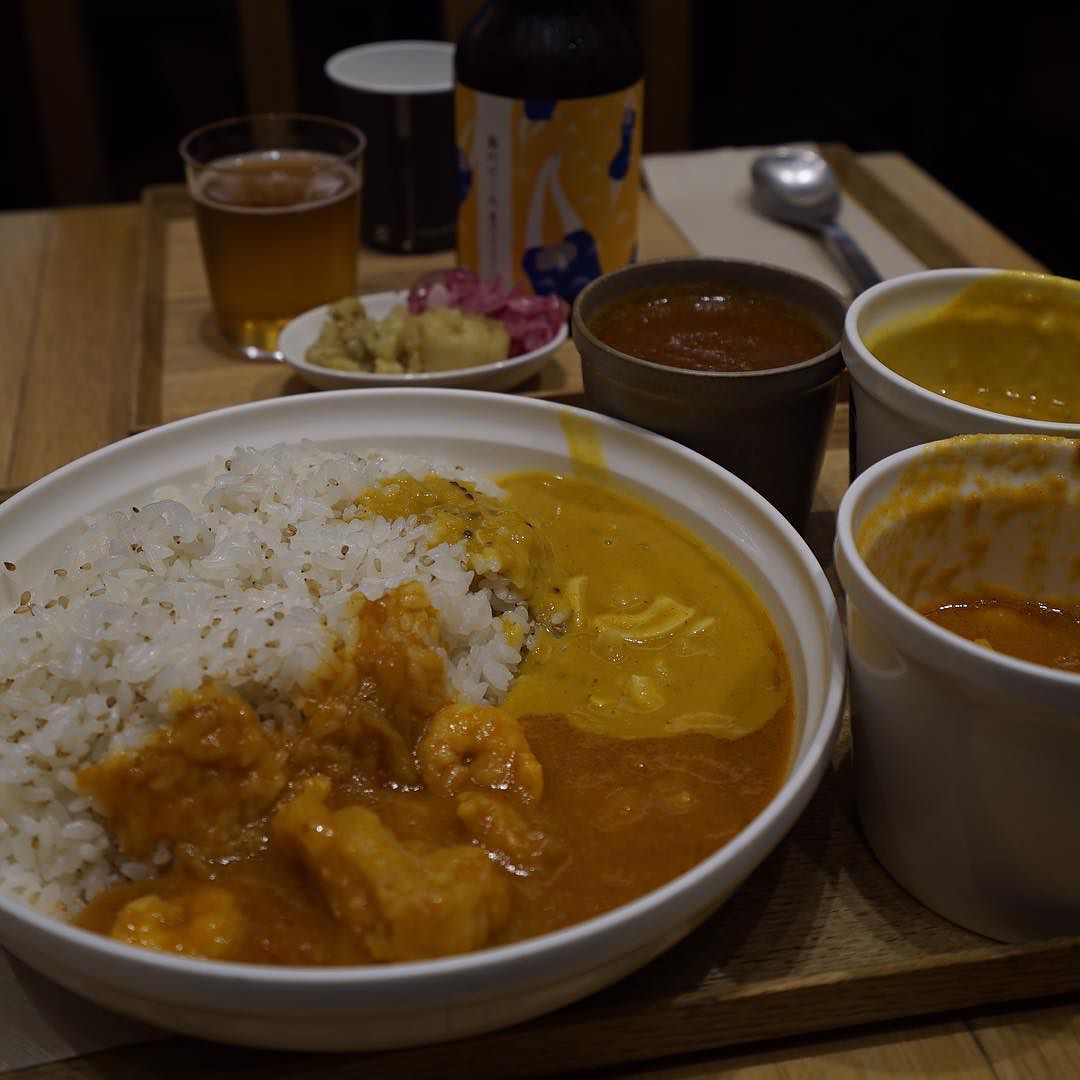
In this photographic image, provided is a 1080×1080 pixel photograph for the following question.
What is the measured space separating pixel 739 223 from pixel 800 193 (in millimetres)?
189

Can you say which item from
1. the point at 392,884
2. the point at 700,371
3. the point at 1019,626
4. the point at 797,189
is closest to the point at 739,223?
the point at 797,189

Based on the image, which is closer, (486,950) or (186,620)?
(486,950)

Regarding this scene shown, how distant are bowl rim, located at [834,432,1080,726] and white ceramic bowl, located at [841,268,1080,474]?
0.26 ft

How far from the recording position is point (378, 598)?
1575 millimetres

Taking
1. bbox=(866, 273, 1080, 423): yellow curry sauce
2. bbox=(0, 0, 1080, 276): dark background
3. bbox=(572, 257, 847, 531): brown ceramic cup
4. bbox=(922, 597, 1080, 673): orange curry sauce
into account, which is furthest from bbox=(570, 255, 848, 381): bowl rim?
bbox=(0, 0, 1080, 276): dark background

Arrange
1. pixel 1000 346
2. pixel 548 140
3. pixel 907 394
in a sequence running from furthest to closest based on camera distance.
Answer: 1. pixel 548 140
2. pixel 1000 346
3. pixel 907 394

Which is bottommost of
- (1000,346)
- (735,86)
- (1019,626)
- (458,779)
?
(735,86)

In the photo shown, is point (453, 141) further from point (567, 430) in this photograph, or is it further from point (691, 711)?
point (691, 711)

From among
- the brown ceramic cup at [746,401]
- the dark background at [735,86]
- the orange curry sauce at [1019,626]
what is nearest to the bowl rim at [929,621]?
the orange curry sauce at [1019,626]

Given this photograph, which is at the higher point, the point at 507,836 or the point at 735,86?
the point at 507,836

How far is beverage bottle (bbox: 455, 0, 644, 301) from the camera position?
2465 millimetres

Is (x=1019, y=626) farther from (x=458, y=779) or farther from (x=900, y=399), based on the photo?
(x=458, y=779)

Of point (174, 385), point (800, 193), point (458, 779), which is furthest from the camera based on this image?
point (800, 193)

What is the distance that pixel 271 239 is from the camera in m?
2.65
